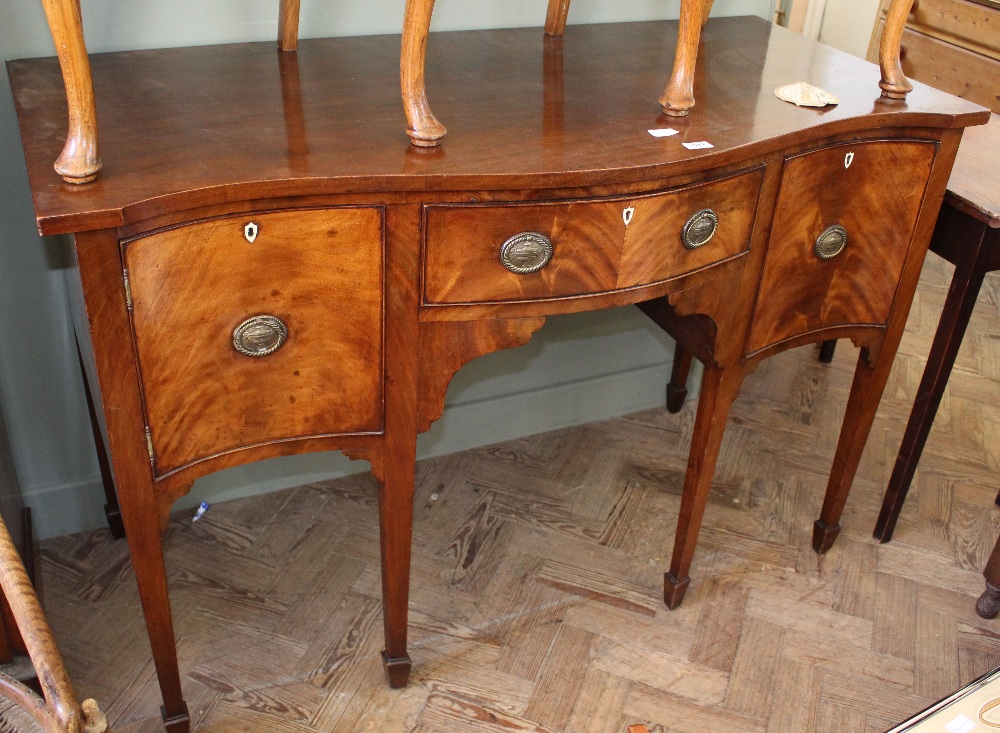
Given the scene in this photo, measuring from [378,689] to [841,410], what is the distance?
1327mm

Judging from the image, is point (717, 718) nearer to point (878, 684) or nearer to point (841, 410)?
point (878, 684)

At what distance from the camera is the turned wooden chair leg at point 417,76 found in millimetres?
1147

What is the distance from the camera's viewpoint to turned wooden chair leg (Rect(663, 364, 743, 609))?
1.58 meters

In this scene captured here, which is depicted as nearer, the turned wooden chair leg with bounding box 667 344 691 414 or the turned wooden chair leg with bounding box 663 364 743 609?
the turned wooden chair leg with bounding box 663 364 743 609

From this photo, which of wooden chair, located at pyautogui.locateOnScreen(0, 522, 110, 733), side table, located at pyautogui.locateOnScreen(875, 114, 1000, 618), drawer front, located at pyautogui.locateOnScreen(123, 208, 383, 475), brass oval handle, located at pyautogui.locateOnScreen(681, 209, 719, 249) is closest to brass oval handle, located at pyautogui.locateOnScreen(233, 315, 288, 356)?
drawer front, located at pyautogui.locateOnScreen(123, 208, 383, 475)

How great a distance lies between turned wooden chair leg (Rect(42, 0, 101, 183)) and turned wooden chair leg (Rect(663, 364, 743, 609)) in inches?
37.0

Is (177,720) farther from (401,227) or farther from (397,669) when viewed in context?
(401,227)

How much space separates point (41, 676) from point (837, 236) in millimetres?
1230

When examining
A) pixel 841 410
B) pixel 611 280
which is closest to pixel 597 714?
pixel 611 280

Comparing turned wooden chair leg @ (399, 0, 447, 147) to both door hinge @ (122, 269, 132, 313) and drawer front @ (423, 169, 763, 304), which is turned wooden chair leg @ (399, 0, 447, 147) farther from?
door hinge @ (122, 269, 132, 313)

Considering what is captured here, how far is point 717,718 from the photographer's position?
1.59 metres

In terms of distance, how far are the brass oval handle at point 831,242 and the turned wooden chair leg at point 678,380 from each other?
0.71 metres

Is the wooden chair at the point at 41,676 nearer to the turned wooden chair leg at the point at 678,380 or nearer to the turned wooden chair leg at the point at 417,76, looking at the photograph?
the turned wooden chair leg at the point at 417,76

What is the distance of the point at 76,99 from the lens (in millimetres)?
1027
